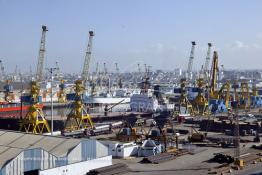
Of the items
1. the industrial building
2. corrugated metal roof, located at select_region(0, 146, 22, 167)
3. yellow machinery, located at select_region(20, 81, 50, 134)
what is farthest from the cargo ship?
corrugated metal roof, located at select_region(0, 146, 22, 167)


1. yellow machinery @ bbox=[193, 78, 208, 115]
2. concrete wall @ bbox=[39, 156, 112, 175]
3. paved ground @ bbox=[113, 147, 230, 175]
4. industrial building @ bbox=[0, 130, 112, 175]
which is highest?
yellow machinery @ bbox=[193, 78, 208, 115]

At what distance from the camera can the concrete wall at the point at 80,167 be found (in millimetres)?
18339

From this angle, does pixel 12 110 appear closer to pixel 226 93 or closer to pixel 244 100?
pixel 226 93

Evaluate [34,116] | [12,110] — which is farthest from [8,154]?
[12,110]

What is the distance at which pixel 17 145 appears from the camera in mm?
19859

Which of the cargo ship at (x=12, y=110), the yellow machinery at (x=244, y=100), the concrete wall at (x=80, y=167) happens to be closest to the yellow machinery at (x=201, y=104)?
the yellow machinery at (x=244, y=100)

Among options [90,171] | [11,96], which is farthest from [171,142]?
[11,96]

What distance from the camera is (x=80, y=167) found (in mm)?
19469

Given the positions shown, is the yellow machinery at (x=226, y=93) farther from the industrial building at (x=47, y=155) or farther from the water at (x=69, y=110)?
the industrial building at (x=47, y=155)

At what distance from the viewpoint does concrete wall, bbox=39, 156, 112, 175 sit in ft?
60.2

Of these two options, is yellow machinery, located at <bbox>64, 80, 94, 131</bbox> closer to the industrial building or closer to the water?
the water

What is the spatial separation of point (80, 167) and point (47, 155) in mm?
1926

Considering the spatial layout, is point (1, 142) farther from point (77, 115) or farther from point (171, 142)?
point (77, 115)

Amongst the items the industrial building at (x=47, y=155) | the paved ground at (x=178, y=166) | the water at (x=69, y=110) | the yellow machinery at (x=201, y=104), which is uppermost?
the yellow machinery at (x=201, y=104)
